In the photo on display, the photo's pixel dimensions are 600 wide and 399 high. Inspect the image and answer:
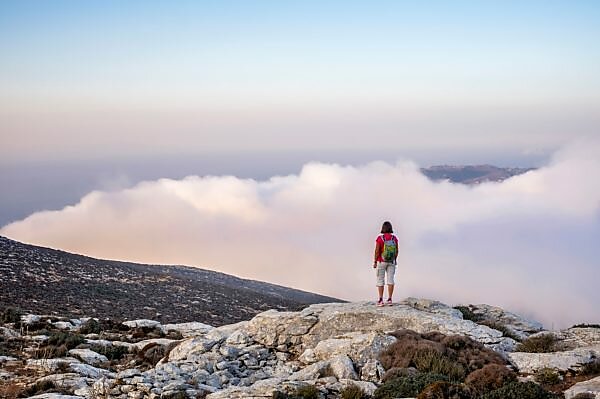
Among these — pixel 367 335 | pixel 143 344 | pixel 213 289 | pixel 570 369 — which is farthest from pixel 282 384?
pixel 213 289

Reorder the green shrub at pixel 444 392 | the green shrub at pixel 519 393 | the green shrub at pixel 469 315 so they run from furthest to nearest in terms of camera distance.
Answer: the green shrub at pixel 469 315 < the green shrub at pixel 519 393 < the green shrub at pixel 444 392

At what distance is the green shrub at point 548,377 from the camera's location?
575 inches

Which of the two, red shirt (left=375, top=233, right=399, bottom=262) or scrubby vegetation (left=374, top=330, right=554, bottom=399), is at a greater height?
red shirt (left=375, top=233, right=399, bottom=262)

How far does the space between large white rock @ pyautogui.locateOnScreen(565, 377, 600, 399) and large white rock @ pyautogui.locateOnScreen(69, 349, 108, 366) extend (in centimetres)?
1427

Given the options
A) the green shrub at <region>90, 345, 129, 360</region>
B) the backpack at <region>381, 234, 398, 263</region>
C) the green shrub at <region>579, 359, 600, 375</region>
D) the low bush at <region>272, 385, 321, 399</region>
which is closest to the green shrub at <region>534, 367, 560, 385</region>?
the green shrub at <region>579, 359, 600, 375</region>

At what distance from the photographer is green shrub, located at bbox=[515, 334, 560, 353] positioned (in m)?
A: 18.8

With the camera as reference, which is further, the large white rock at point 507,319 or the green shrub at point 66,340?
the large white rock at point 507,319

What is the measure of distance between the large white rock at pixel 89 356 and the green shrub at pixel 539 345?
13.3m

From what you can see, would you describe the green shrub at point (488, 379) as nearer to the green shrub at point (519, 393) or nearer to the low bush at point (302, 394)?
the green shrub at point (519, 393)

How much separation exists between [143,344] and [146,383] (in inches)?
362

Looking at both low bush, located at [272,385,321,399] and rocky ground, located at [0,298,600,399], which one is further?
rocky ground, located at [0,298,600,399]

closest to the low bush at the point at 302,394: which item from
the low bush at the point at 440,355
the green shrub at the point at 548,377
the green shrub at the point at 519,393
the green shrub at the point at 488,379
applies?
the low bush at the point at 440,355

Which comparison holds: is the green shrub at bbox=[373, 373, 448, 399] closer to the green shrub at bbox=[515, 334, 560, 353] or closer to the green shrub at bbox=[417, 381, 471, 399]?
the green shrub at bbox=[417, 381, 471, 399]

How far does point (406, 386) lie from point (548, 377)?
383 centimetres
